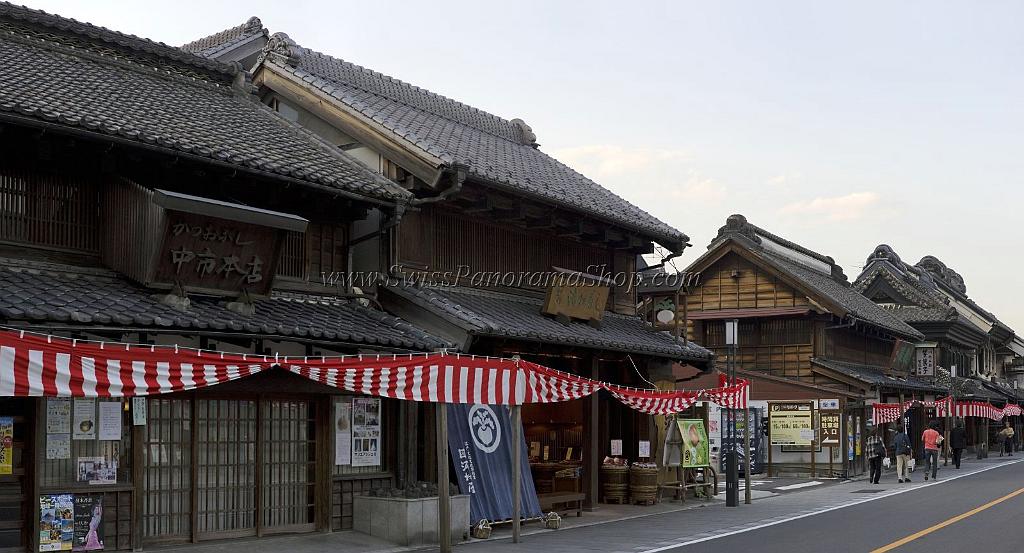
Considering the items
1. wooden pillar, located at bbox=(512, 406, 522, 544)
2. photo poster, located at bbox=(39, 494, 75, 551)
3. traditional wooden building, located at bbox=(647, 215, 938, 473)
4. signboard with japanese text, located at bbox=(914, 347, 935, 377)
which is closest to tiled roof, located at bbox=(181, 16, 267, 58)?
wooden pillar, located at bbox=(512, 406, 522, 544)

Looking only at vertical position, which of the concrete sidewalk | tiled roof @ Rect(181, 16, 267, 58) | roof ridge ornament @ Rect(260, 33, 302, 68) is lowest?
the concrete sidewalk

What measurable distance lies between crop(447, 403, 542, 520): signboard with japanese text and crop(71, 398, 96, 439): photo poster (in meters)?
6.18

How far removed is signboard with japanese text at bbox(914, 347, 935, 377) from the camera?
52406mm

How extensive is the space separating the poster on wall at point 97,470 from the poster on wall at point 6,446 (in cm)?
91

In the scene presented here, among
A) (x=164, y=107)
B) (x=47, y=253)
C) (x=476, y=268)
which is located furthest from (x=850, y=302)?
(x=47, y=253)

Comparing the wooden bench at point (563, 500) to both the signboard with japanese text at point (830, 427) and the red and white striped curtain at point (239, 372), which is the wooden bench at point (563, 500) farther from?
the signboard with japanese text at point (830, 427)

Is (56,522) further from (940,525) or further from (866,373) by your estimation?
(866,373)

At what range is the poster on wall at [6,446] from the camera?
13.3 m

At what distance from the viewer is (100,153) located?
15148 millimetres

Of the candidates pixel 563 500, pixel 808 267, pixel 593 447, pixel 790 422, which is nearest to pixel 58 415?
pixel 563 500

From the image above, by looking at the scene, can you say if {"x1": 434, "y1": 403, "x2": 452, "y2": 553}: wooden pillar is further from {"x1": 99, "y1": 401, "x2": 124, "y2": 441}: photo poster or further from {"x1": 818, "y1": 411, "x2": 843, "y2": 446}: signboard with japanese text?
{"x1": 818, "y1": 411, "x2": 843, "y2": 446}: signboard with japanese text

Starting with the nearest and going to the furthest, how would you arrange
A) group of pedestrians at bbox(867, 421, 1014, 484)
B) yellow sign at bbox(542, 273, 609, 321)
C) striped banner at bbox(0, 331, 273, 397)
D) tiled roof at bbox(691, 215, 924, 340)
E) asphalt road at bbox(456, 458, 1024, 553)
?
striped banner at bbox(0, 331, 273, 397), asphalt road at bbox(456, 458, 1024, 553), yellow sign at bbox(542, 273, 609, 321), group of pedestrians at bbox(867, 421, 1014, 484), tiled roof at bbox(691, 215, 924, 340)

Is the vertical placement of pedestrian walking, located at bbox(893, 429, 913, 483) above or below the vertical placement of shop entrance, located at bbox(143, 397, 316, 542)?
below

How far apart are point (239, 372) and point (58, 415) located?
2380mm
